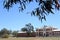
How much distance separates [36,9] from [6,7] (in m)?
1.66

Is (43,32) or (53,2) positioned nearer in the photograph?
(53,2)

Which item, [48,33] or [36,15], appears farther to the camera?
[48,33]

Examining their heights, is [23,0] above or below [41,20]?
above

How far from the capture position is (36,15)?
11.9 m

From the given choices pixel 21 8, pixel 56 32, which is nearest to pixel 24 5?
pixel 21 8

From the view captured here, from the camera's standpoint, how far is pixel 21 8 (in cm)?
1190

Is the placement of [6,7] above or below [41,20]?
above

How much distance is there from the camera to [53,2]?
11.5 metres

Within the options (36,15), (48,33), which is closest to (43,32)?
(48,33)

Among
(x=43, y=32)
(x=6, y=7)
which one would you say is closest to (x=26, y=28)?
(x=43, y=32)

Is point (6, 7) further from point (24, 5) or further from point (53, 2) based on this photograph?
point (53, 2)

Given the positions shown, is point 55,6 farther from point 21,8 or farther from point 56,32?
point 56,32

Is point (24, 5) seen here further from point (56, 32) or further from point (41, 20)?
point (56, 32)

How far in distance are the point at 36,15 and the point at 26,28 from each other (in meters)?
123
